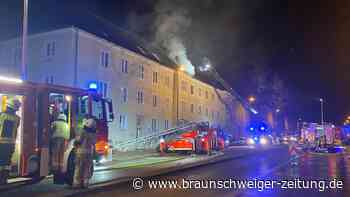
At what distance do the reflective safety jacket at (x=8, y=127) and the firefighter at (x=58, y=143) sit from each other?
1.19 metres

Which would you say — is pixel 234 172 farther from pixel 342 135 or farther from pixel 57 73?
pixel 342 135

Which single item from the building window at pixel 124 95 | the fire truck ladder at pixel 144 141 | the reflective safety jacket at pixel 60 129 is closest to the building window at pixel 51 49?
the building window at pixel 124 95

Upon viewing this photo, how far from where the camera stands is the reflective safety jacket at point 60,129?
1228 cm

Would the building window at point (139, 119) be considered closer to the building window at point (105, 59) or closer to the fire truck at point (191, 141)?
the building window at point (105, 59)

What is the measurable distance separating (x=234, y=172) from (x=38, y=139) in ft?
26.2

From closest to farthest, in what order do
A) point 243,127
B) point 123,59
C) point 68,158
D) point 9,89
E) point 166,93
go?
1. point 9,89
2. point 68,158
3. point 123,59
4. point 166,93
5. point 243,127

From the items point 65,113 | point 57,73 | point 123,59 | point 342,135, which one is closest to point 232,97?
point 342,135

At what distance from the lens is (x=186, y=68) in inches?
1913

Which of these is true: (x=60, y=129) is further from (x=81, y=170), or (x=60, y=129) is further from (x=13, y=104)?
(x=13, y=104)

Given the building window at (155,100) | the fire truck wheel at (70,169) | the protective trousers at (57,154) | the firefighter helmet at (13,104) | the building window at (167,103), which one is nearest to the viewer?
the firefighter helmet at (13,104)

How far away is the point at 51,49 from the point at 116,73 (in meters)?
5.51

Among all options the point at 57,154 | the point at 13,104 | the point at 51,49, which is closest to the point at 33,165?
the point at 57,154

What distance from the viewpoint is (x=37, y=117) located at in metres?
11.9

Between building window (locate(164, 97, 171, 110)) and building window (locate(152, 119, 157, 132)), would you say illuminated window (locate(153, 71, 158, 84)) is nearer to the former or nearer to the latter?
building window (locate(152, 119, 157, 132))
